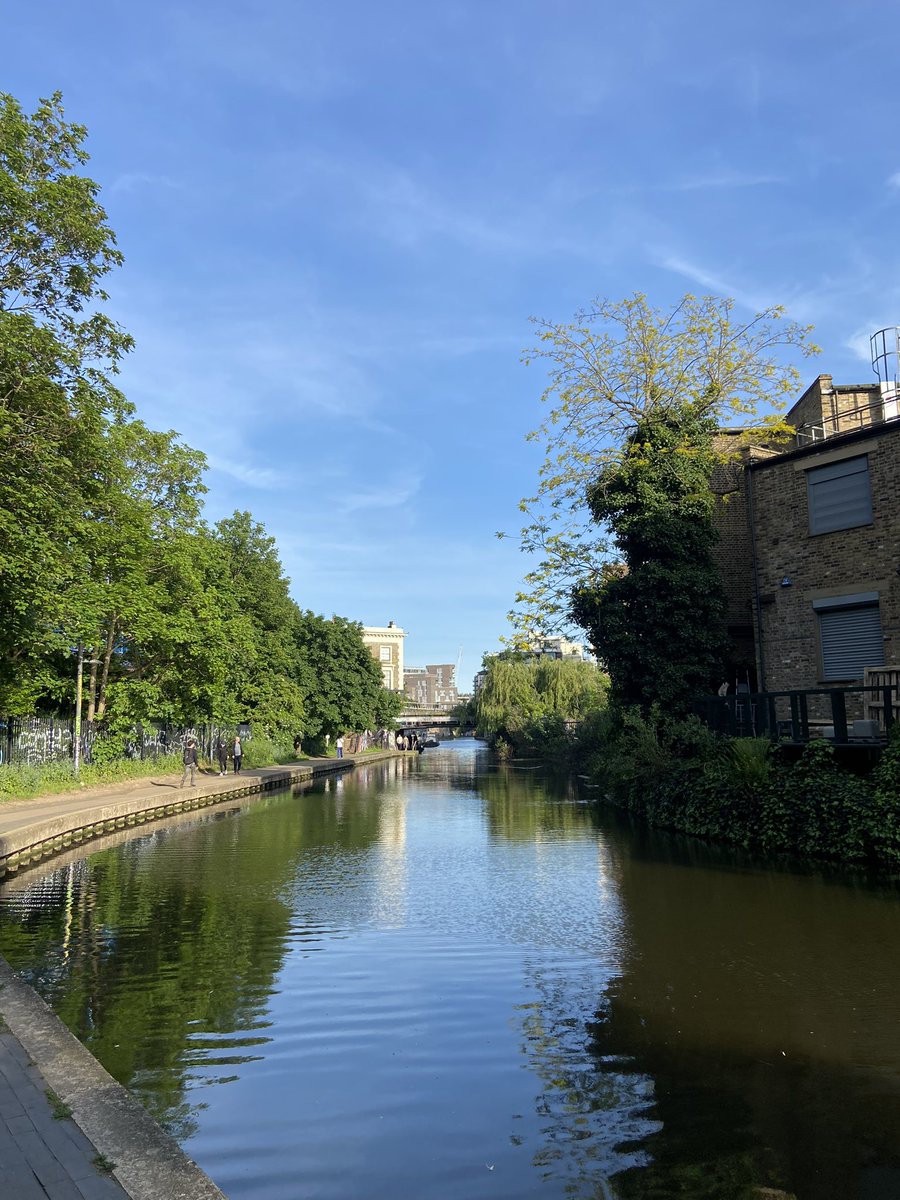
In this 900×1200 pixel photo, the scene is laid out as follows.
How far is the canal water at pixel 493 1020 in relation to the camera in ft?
14.8

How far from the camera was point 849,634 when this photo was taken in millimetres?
18750

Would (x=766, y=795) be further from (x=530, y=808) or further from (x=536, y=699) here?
(x=536, y=699)

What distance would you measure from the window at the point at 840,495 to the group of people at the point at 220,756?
20.4m

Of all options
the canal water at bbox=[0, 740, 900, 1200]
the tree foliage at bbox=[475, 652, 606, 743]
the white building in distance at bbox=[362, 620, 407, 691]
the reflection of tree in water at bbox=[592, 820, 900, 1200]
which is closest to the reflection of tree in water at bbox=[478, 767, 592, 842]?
the canal water at bbox=[0, 740, 900, 1200]

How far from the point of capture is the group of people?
29.2 m

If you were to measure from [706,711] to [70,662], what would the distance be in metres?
20.9

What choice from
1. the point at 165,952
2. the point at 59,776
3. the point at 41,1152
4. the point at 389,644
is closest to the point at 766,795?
the point at 165,952

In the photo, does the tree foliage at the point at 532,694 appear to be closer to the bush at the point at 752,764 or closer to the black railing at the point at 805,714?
the black railing at the point at 805,714

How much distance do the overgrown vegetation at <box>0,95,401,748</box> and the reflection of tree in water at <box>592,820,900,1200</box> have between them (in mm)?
13223

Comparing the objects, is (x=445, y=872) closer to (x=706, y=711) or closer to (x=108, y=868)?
(x=108, y=868)

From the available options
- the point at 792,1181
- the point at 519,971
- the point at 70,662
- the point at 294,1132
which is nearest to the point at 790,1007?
the point at 519,971

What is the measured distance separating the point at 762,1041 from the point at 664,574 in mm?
16841

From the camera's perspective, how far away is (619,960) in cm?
842

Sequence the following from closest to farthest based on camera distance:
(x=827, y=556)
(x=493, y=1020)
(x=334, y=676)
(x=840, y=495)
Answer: (x=493, y=1020) → (x=840, y=495) → (x=827, y=556) → (x=334, y=676)
